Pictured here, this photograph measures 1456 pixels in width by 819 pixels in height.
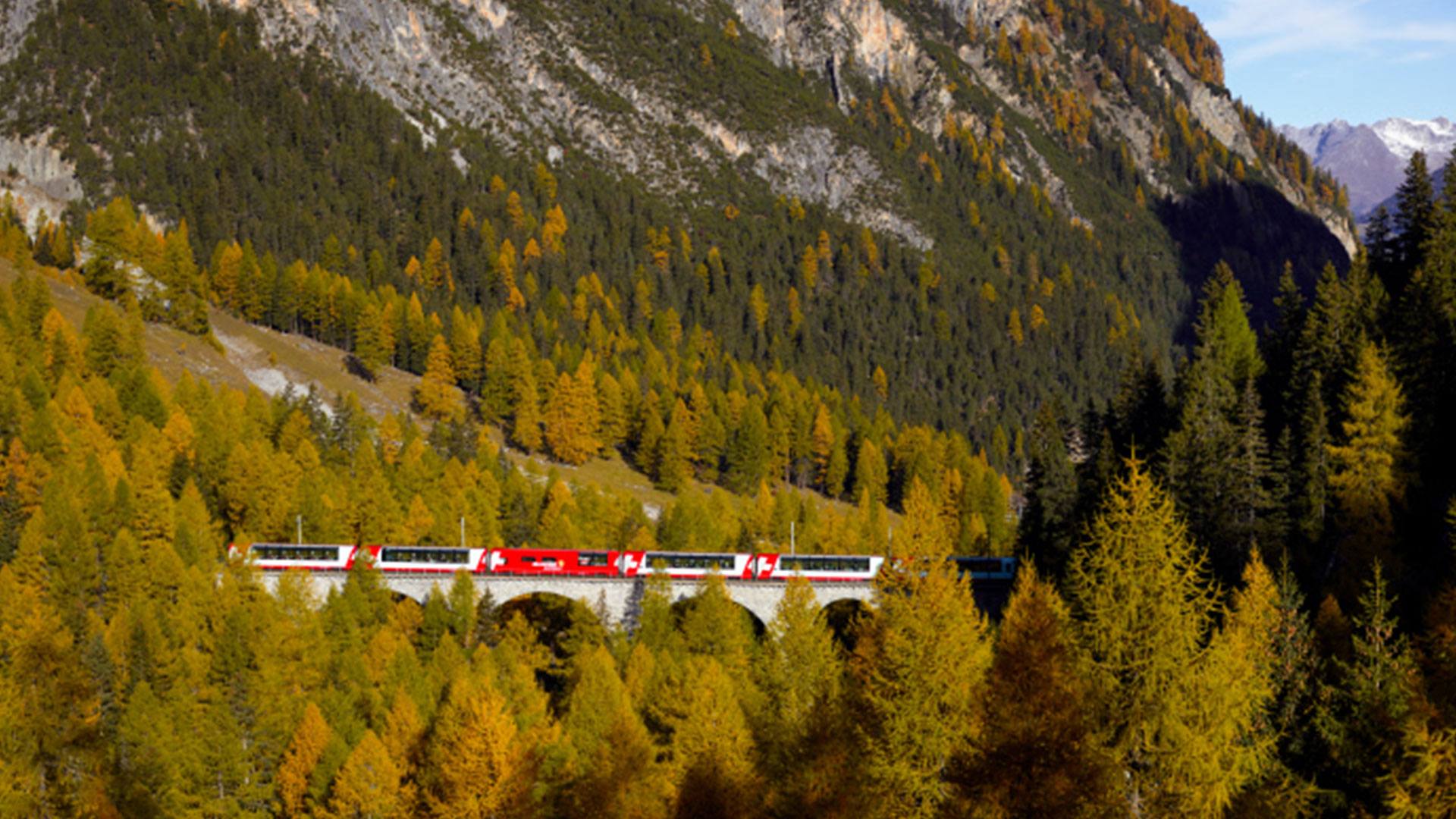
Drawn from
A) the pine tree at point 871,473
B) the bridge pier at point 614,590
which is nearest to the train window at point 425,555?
the bridge pier at point 614,590

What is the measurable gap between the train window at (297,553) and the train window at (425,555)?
320cm

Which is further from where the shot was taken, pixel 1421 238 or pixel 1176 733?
pixel 1421 238

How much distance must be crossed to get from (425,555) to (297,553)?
7548 millimetres

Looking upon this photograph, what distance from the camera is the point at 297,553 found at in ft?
259

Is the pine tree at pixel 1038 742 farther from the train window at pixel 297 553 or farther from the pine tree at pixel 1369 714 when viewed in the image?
the train window at pixel 297 553

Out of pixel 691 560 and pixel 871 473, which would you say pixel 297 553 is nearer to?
pixel 691 560

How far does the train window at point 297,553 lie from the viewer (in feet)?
258

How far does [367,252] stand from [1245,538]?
5587 inches

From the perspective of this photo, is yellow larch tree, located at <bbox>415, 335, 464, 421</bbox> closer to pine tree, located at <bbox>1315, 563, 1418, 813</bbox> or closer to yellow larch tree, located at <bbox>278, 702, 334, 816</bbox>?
yellow larch tree, located at <bbox>278, 702, 334, 816</bbox>

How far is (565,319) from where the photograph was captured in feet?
578

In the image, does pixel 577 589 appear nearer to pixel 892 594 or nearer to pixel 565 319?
pixel 892 594

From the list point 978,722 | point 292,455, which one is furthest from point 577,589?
point 978,722

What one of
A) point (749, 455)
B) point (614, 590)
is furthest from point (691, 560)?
point (749, 455)

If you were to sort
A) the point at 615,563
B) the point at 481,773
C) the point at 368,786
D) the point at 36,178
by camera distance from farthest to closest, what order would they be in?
1. the point at 36,178
2. the point at 615,563
3. the point at 368,786
4. the point at 481,773
